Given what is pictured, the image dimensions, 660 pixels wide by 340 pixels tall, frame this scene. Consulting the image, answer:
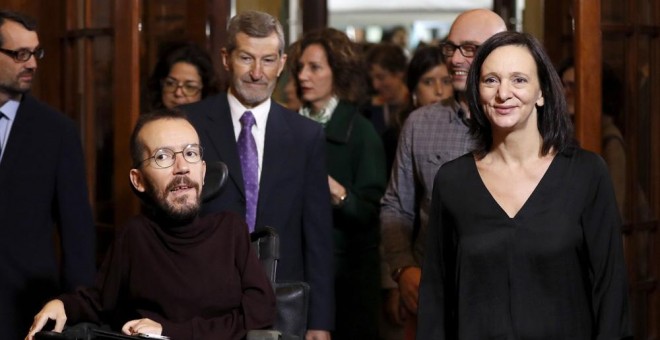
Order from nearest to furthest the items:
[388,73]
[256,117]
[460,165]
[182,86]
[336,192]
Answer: [460,165] → [256,117] → [336,192] → [182,86] → [388,73]

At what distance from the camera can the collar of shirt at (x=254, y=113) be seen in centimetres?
530

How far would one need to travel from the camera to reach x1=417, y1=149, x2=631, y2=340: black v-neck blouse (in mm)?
3676

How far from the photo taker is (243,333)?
13.6ft

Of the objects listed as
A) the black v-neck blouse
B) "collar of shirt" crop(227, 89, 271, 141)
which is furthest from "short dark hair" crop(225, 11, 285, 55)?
the black v-neck blouse

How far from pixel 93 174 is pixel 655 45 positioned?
2682 mm

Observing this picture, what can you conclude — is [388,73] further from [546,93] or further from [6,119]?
[546,93]

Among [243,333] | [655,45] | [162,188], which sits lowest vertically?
[243,333]

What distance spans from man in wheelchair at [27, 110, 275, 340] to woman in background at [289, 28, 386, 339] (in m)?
1.77

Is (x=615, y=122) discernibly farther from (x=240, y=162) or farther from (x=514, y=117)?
(x=514, y=117)

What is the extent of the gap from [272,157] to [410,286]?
28.1 inches

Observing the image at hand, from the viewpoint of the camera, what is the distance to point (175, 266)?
13.8 feet

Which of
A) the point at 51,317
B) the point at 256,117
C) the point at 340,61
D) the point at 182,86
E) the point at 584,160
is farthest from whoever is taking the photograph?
the point at 340,61

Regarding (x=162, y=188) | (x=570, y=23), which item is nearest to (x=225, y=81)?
(x=570, y=23)

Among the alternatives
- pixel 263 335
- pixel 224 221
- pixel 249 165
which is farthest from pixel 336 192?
pixel 263 335
